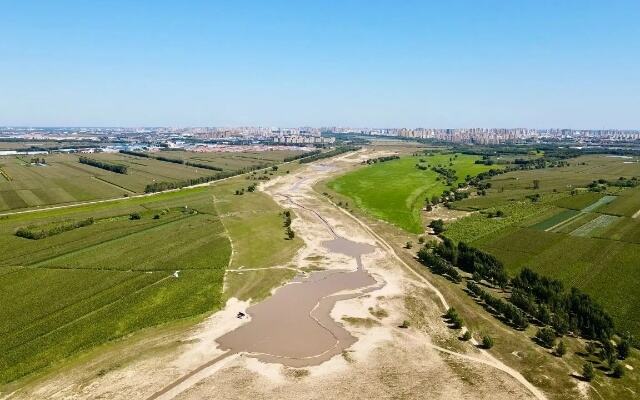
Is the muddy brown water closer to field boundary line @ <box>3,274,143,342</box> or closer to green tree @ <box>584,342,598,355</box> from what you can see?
field boundary line @ <box>3,274,143,342</box>

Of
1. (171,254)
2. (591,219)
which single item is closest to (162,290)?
(171,254)

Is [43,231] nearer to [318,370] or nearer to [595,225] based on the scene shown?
[318,370]

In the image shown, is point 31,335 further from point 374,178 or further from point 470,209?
point 374,178

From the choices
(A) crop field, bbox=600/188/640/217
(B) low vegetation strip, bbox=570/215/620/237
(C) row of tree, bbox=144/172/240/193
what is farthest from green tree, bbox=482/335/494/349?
(C) row of tree, bbox=144/172/240/193

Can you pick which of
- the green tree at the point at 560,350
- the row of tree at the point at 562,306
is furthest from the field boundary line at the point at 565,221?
the green tree at the point at 560,350

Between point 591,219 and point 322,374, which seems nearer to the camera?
point 322,374
